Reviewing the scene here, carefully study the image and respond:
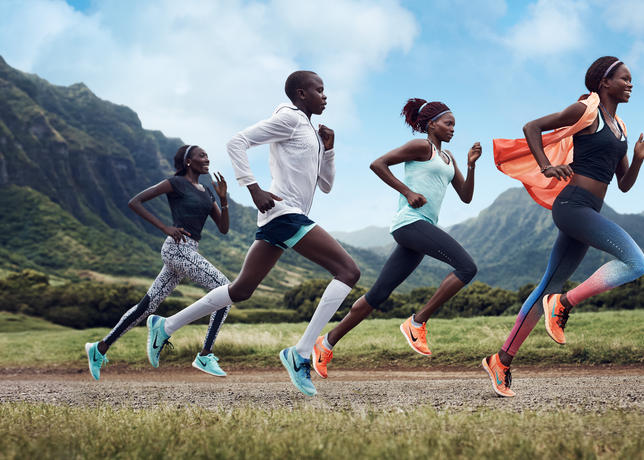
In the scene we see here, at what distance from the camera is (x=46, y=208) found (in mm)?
110312

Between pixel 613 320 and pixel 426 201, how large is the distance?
6.07m

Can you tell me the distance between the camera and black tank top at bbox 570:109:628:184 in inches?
166

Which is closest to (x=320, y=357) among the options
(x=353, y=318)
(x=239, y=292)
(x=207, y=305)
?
(x=353, y=318)

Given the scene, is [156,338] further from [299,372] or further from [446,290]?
[446,290]

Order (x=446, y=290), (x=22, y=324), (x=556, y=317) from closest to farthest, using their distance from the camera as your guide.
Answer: (x=556, y=317) < (x=446, y=290) < (x=22, y=324)

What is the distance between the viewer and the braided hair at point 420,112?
211 inches

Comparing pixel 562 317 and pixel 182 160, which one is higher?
pixel 182 160

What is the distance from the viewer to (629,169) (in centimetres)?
461

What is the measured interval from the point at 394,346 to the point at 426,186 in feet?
13.0

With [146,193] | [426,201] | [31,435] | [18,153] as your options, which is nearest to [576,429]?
[426,201]

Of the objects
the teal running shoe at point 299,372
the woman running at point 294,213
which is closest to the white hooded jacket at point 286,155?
the woman running at point 294,213

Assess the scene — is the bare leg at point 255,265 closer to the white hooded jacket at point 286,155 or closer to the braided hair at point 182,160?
the white hooded jacket at point 286,155

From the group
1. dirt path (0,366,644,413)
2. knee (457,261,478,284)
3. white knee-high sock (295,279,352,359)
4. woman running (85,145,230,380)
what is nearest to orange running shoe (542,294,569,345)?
dirt path (0,366,644,413)

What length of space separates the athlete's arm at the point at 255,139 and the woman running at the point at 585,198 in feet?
6.21
